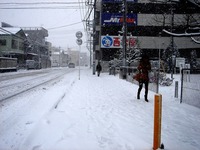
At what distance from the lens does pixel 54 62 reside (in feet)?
388

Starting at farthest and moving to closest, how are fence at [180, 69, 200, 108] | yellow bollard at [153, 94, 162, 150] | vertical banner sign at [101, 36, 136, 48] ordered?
vertical banner sign at [101, 36, 136, 48] → fence at [180, 69, 200, 108] → yellow bollard at [153, 94, 162, 150]

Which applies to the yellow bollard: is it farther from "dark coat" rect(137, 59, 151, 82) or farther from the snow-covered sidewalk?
"dark coat" rect(137, 59, 151, 82)

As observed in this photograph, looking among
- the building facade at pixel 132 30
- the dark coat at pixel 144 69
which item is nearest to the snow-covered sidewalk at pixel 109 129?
the dark coat at pixel 144 69

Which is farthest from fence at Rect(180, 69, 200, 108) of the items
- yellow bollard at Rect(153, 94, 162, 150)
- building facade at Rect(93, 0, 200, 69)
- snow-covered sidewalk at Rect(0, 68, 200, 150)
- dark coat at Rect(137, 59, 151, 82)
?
building facade at Rect(93, 0, 200, 69)

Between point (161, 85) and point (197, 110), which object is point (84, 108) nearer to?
point (197, 110)

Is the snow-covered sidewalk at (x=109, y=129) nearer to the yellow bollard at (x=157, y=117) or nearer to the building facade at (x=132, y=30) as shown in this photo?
the yellow bollard at (x=157, y=117)

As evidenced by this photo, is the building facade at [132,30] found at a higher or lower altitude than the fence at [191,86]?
higher

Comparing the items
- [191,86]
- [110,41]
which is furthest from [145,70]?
[110,41]

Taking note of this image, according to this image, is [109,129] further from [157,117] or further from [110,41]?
[110,41]

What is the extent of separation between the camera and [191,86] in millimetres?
8250

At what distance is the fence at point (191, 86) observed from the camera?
782 centimetres

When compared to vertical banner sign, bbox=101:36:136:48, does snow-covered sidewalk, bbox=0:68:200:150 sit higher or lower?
lower

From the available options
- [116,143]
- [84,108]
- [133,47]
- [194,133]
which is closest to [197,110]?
[194,133]

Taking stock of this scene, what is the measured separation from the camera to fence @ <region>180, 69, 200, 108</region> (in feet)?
25.7
